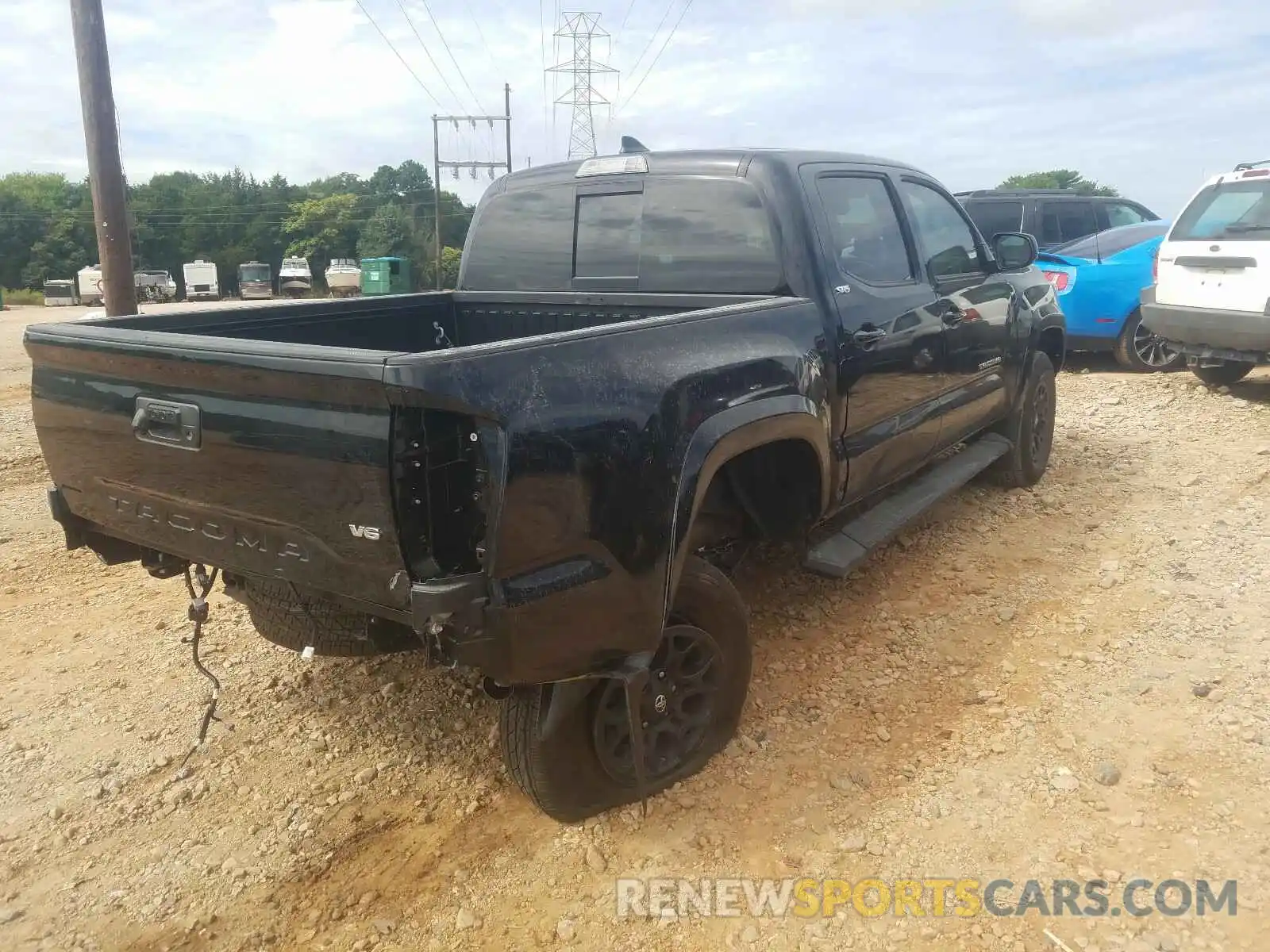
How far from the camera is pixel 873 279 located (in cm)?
390

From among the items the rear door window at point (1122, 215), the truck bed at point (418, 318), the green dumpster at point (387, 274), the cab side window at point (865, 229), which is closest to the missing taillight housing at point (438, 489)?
the truck bed at point (418, 318)

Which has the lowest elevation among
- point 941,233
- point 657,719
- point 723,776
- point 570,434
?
point 723,776

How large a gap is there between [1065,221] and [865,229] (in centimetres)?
820

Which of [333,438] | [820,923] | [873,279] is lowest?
[820,923]

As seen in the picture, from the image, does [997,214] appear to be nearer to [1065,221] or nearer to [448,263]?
[1065,221]

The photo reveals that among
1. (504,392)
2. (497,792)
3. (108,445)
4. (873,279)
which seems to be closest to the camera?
(504,392)

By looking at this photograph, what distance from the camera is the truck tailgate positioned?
218 cm

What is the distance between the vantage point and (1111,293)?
9211 mm

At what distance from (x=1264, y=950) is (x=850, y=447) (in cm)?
199

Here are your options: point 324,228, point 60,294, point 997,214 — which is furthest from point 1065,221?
point 324,228

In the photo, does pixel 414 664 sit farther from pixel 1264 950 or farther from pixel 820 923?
pixel 1264 950

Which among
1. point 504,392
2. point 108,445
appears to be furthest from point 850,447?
point 108,445

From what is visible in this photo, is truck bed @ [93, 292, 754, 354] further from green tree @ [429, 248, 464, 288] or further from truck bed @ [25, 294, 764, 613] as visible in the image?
green tree @ [429, 248, 464, 288]

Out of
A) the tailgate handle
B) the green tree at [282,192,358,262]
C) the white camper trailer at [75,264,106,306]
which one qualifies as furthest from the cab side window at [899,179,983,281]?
the green tree at [282,192,358,262]
